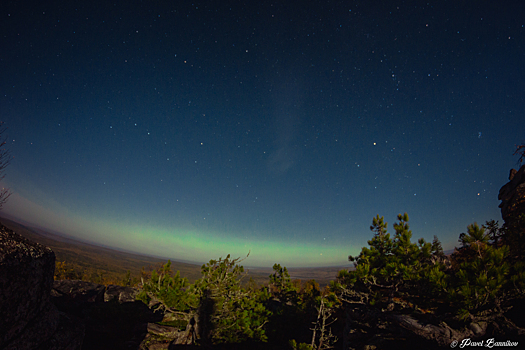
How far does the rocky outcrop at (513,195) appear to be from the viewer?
14150mm

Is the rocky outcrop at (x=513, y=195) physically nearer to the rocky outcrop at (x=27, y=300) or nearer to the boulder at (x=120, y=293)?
the rocky outcrop at (x=27, y=300)

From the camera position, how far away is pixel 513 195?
1559 cm

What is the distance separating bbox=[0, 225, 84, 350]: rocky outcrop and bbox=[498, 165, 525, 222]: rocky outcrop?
77.3 ft

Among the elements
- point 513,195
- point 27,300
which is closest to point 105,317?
point 27,300

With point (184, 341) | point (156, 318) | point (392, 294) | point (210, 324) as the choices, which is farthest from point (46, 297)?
point (156, 318)

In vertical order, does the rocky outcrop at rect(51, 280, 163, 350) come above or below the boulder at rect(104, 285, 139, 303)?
above

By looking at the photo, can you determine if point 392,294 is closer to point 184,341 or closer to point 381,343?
point 381,343

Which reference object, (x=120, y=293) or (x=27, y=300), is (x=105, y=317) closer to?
(x=120, y=293)

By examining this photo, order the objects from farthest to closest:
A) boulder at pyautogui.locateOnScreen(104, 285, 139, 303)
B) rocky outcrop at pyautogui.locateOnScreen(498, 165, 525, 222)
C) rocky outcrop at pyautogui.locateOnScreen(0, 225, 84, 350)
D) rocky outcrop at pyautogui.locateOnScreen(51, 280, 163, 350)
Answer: boulder at pyautogui.locateOnScreen(104, 285, 139, 303) < rocky outcrop at pyautogui.locateOnScreen(498, 165, 525, 222) < rocky outcrop at pyautogui.locateOnScreen(51, 280, 163, 350) < rocky outcrop at pyautogui.locateOnScreen(0, 225, 84, 350)

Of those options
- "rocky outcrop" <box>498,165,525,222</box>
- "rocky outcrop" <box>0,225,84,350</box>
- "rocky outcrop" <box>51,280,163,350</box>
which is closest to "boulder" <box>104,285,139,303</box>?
"rocky outcrop" <box>51,280,163,350</box>

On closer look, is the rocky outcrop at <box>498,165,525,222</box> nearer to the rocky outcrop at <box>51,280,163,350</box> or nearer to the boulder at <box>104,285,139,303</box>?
the rocky outcrop at <box>51,280,163,350</box>

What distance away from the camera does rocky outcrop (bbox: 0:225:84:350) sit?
9.82 ft

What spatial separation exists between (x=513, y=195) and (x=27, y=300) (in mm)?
27747

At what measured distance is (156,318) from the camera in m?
16.4
